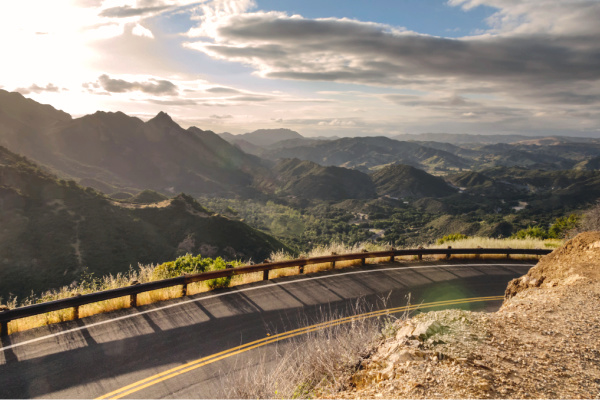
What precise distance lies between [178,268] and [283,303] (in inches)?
221

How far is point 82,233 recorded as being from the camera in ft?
227

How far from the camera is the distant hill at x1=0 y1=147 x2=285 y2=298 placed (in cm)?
5834

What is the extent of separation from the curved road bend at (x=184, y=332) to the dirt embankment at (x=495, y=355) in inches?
124

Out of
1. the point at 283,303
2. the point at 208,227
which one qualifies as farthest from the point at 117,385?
the point at 208,227

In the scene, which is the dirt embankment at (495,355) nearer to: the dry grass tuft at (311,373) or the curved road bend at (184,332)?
the dry grass tuft at (311,373)

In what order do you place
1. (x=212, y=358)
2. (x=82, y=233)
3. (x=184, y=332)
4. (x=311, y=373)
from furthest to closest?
(x=82, y=233)
(x=184, y=332)
(x=212, y=358)
(x=311, y=373)

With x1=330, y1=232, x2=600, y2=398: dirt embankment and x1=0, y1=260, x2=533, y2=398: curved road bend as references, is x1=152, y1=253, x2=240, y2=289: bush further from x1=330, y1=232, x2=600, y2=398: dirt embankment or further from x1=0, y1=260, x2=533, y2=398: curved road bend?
x1=330, y1=232, x2=600, y2=398: dirt embankment

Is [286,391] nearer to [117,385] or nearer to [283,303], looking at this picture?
[117,385]

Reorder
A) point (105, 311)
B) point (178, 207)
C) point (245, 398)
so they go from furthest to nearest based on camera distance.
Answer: point (178, 207), point (105, 311), point (245, 398)

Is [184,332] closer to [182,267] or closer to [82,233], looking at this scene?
[182,267]

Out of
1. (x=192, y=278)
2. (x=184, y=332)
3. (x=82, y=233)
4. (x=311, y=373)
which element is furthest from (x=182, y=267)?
(x=82, y=233)

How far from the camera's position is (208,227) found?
295 feet

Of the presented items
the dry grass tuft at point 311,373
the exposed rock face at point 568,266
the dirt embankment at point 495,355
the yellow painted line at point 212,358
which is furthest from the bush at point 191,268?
the exposed rock face at point 568,266

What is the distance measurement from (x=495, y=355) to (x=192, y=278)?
8.71 metres
